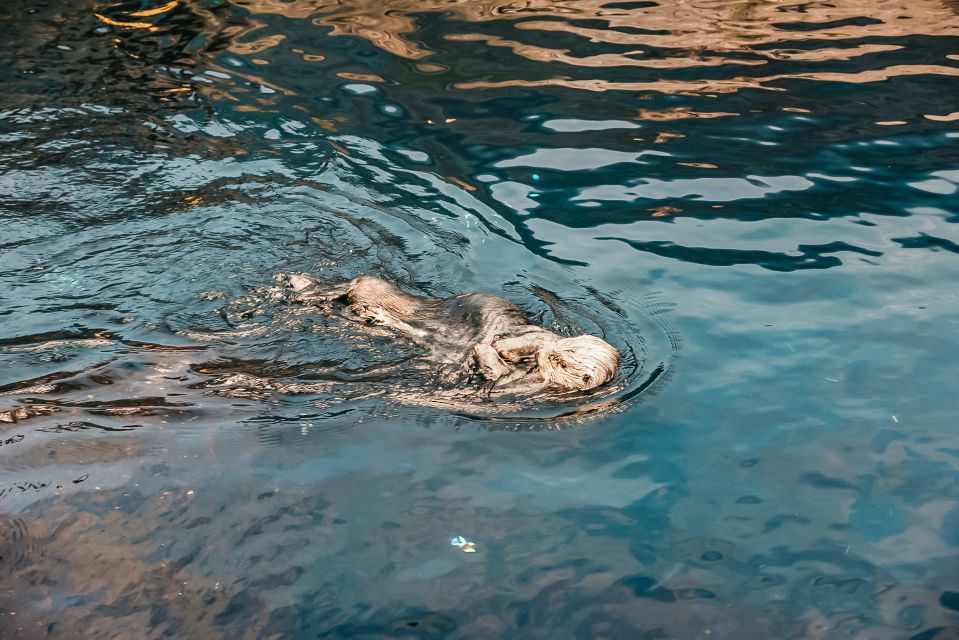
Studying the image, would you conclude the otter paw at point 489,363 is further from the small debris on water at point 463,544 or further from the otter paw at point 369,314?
the small debris on water at point 463,544

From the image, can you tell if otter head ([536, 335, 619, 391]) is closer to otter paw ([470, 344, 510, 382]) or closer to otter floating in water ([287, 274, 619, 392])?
otter floating in water ([287, 274, 619, 392])

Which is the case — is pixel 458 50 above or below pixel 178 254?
above

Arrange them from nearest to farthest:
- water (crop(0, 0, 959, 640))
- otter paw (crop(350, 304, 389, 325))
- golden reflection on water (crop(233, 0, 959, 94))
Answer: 1. water (crop(0, 0, 959, 640))
2. otter paw (crop(350, 304, 389, 325))
3. golden reflection on water (crop(233, 0, 959, 94))

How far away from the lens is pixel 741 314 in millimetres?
6953

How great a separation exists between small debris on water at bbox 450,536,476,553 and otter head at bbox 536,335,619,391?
4.92ft

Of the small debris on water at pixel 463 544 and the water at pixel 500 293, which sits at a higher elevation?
the water at pixel 500 293

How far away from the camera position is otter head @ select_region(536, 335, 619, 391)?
5.92 metres

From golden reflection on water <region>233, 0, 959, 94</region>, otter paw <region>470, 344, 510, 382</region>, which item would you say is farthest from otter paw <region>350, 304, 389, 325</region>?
golden reflection on water <region>233, 0, 959, 94</region>

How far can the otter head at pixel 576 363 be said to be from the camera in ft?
19.4

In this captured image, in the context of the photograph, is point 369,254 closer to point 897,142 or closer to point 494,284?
point 494,284

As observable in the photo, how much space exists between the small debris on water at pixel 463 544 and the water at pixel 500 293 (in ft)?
0.11

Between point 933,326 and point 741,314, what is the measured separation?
4.50ft

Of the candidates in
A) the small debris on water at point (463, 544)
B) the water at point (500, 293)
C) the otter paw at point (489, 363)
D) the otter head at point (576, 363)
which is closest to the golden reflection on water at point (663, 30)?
the water at point (500, 293)

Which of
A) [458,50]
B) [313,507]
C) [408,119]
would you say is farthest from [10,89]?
[313,507]
